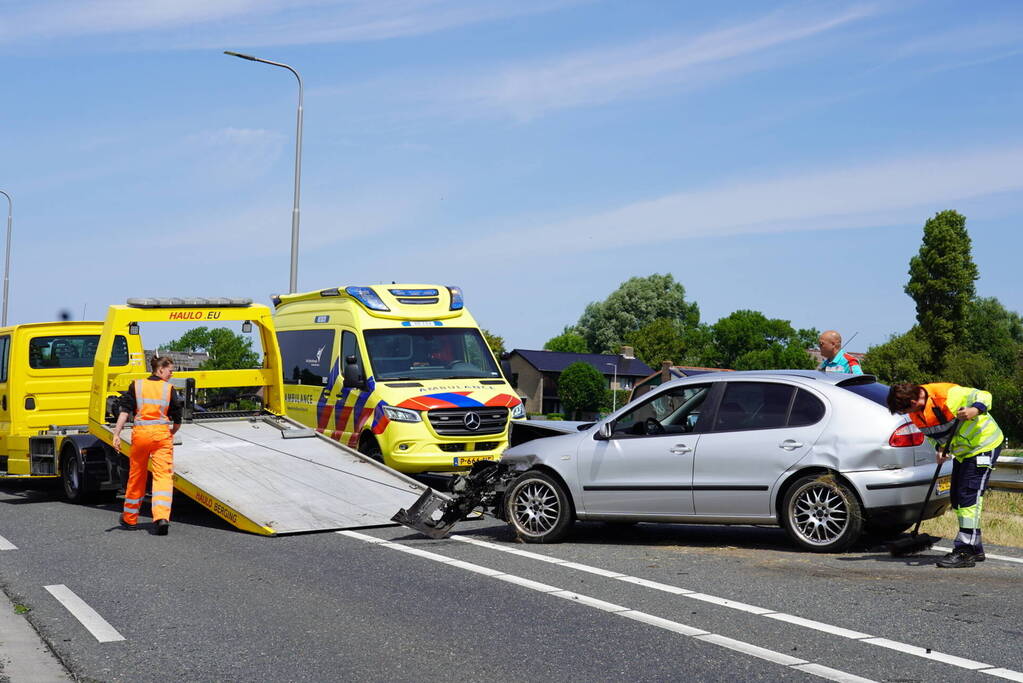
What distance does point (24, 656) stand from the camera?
6.20m

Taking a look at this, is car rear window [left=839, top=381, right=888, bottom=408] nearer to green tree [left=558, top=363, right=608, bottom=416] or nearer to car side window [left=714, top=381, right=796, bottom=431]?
car side window [left=714, top=381, right=796, bottom=431]

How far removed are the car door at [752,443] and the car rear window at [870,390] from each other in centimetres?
33

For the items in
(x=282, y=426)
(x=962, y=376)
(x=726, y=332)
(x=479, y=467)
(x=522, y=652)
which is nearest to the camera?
(x=522, y=652)

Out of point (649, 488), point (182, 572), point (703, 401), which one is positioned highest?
point (703, 401)

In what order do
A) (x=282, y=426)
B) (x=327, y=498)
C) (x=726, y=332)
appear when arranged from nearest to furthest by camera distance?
(x=327, y=498) → (x=282, y=426) → (x=726, y=332)

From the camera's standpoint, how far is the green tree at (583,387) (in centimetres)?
10019

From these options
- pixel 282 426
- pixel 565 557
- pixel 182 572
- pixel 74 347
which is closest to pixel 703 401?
pixel 565 557

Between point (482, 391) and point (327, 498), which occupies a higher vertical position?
point (482, 391)

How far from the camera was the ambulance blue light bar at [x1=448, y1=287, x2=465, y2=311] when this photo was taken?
15.8 metres

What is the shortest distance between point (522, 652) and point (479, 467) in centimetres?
485

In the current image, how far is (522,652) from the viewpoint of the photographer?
6176 millimetres

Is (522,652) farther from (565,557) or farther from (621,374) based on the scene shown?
(621,374)

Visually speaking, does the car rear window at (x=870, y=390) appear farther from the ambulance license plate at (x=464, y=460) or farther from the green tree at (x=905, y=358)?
the green tree at (x=905, y=358)

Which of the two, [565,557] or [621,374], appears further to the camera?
[621,374]
